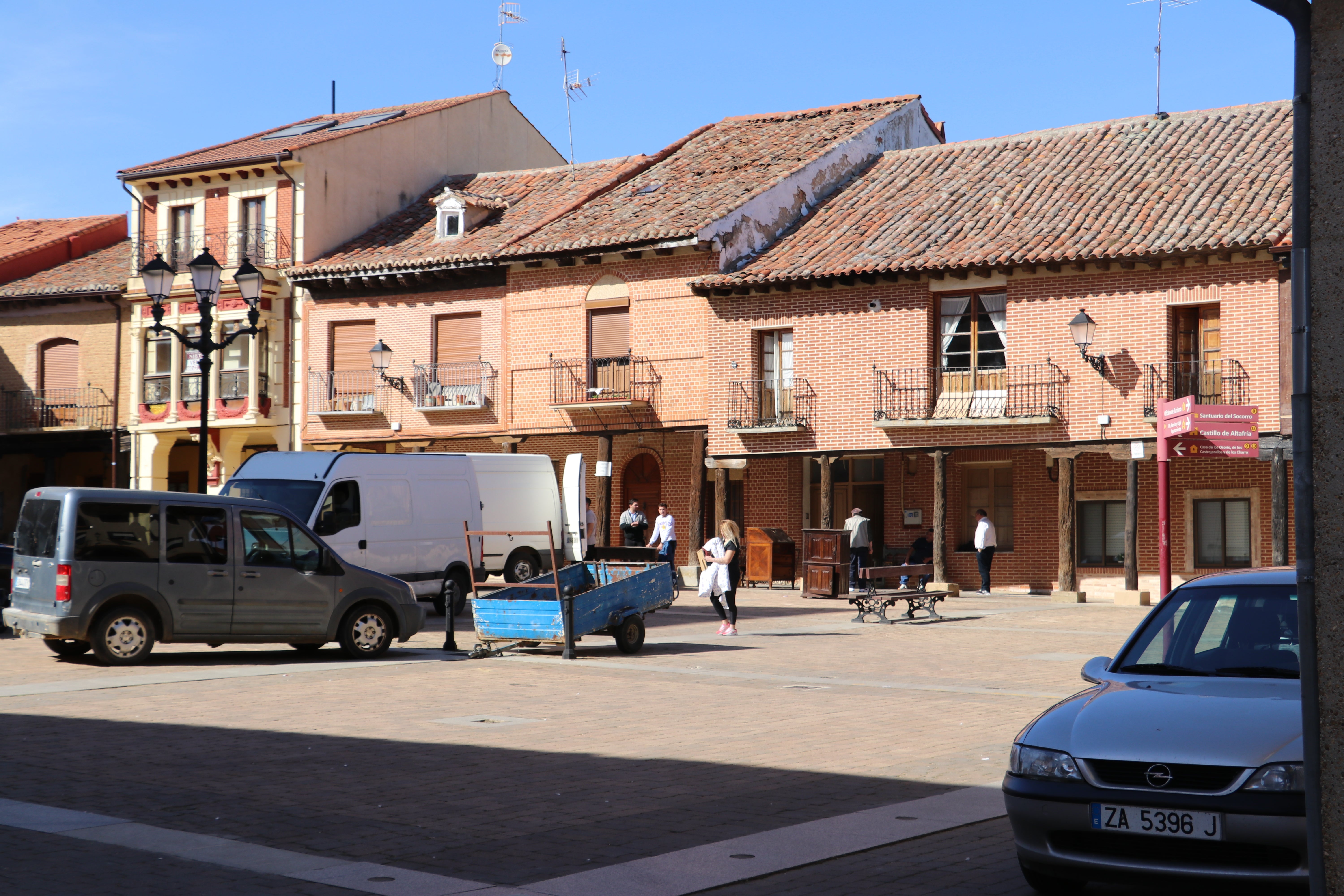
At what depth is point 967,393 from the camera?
28219 mm

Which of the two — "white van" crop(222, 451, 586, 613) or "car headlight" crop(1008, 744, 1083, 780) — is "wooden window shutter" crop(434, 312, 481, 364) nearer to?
"white van" crop(222, 451, 586, 613)

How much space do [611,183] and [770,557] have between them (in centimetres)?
1142

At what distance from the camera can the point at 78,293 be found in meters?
36.5

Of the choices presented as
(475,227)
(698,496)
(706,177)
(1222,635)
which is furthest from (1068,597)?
(1222,635)

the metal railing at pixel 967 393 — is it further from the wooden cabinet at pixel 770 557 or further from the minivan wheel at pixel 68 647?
the minivan wheel at pixel 68 647

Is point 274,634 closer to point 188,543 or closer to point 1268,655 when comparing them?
point 188,543

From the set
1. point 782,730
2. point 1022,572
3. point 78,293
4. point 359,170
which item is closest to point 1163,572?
point 782,730

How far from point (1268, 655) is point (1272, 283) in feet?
68.5

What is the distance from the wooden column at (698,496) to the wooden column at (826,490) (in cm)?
261

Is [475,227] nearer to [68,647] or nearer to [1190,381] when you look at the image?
[1190,381]

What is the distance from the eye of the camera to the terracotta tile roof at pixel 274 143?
34.8 meters

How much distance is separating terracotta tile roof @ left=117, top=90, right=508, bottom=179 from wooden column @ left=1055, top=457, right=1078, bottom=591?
19.9 metres

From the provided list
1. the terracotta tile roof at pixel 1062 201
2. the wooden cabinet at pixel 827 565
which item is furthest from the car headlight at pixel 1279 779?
the terracotta tile roof at pixel 1062 201

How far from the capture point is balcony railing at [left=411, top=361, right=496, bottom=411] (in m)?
33.1
